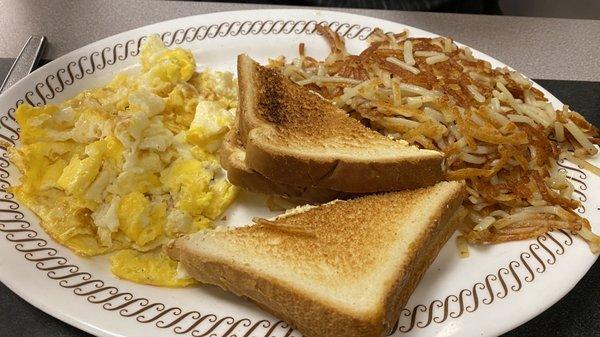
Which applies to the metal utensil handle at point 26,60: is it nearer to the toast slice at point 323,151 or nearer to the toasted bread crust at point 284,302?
the toast slice at point 323,151

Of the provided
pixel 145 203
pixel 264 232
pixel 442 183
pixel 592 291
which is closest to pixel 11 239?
pixel 145 203

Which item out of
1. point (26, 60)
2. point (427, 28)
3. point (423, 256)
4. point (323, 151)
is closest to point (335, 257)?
point (423, 256)

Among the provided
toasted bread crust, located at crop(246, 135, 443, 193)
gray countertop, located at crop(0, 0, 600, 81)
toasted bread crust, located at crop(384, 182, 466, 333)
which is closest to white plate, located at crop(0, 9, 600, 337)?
toasted bread crust, located at crop(384, 182, 466, 333)

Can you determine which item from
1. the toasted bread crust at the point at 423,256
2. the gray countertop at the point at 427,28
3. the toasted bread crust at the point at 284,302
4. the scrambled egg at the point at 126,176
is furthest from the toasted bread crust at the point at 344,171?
the gray countertop at the point at 427,28

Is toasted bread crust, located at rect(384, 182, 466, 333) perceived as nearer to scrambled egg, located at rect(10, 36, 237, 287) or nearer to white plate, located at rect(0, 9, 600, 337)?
white plate, located at rect(0, 9, 600, 337)

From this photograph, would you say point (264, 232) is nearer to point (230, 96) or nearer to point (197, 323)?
point (197, 323)
